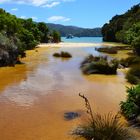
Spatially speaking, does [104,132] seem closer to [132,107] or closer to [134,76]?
[132,107]

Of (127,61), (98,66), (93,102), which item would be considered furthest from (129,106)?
(127,61)

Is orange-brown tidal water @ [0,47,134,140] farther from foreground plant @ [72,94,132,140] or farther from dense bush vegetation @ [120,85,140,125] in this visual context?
dense bush vegetation @ [120,85,140,125]

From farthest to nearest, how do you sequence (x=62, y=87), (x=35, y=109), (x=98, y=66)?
(x=98, y=66)
(x=62, y=87)
(x=35, y=109)

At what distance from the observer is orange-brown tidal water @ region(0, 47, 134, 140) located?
1165 centimetres

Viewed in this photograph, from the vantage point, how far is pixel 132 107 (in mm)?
13023

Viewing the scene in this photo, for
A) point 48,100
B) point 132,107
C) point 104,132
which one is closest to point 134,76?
point 48,100

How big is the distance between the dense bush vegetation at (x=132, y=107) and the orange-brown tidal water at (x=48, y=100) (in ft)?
2.55

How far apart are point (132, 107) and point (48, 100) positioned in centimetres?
436

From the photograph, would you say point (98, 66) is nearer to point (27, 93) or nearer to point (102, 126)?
point (27, 93)

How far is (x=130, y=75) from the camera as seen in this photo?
2166 cm

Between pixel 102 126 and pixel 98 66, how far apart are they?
15.3 metres

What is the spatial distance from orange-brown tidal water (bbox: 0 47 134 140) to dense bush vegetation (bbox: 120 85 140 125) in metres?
0.78

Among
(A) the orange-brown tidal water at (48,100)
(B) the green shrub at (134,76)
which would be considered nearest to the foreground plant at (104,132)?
(A) the orange-brown tidal water at (48,100)

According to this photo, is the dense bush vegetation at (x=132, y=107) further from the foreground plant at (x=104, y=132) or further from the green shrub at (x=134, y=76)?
the green shrub at (x=134, y=76)
